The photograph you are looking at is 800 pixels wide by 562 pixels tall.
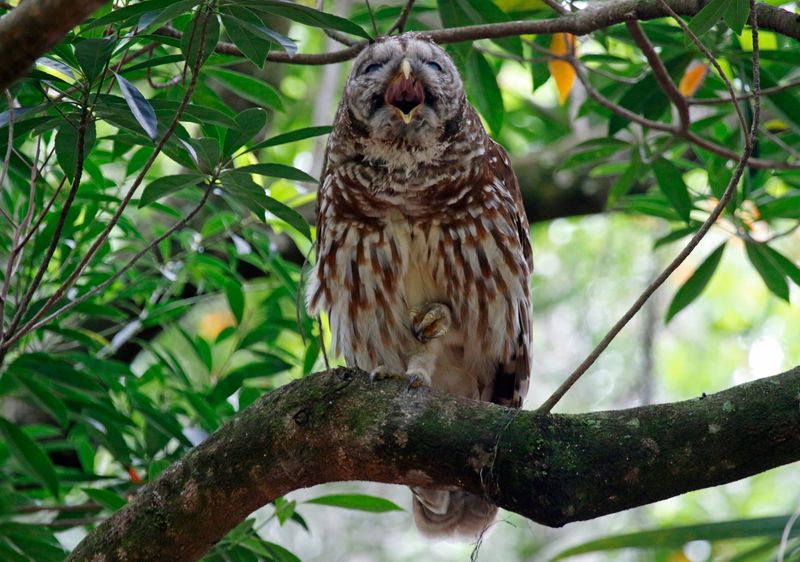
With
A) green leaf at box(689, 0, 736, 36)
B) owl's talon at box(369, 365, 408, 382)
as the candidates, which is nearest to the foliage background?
owl's talon at box(369, 365, 408, 382)

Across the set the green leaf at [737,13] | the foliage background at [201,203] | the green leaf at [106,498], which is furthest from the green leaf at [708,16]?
the green leaf at [106,498]

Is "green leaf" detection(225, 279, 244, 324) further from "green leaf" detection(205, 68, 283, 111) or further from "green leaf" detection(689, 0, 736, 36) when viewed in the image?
"green leaf" detection(689, 0, 736, 36)

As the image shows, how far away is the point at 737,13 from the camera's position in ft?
7.65

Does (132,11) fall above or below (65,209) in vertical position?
above

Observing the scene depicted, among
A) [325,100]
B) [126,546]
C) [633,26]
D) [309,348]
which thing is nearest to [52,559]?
[126,546]

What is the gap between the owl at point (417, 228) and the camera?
307cm

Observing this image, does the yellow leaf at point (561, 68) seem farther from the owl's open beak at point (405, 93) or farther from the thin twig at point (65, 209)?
the thin twig at point (65, 209)

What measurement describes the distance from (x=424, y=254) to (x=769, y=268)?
122cm

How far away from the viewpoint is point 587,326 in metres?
7.52

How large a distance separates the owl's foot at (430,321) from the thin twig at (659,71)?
Answer: 37.8 inches

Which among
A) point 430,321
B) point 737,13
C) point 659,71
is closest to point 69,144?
point 430,321

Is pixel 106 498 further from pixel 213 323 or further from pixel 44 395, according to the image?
pixel 213 323

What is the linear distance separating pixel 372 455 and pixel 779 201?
200 centimetres

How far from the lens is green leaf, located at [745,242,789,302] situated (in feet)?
11.2
